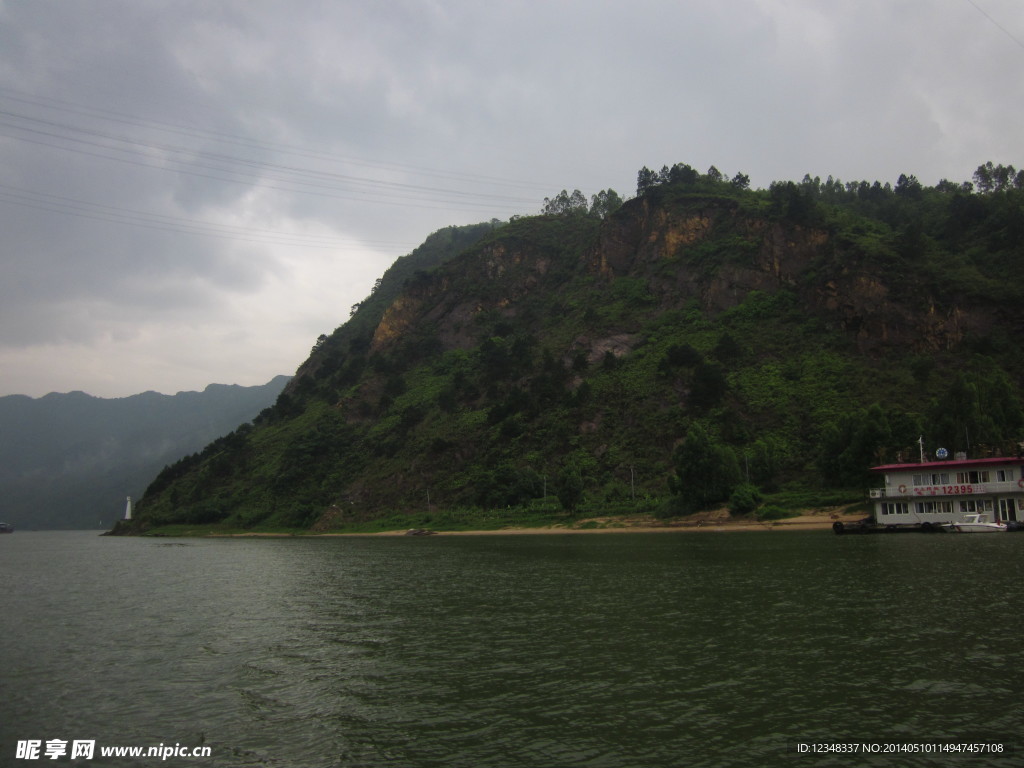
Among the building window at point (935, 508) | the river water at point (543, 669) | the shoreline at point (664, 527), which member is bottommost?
the shoreline at point (664, 527)

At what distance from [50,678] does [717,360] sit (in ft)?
320

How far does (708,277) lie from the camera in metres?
122

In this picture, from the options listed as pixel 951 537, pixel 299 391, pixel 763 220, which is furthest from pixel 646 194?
pixel 951 537

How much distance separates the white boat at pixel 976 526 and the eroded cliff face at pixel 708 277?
4417cm

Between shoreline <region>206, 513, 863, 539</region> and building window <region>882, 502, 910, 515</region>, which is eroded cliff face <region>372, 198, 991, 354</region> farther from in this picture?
building window <region>882, 502, 910, 515</region>

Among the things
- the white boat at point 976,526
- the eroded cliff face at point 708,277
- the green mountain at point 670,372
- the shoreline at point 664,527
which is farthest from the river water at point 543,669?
the eroded cliff face at point 708,277

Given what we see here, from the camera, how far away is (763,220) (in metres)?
122

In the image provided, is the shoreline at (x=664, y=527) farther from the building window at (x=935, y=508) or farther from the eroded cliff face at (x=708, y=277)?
the eroded cliff face at (x=708, y=277)

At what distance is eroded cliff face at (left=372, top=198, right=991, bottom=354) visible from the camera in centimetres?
9581

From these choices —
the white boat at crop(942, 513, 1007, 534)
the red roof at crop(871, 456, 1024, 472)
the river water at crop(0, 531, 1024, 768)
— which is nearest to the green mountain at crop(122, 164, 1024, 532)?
the red roof at crop(871, 456, 1024, 472)

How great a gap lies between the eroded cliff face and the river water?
7147 cm

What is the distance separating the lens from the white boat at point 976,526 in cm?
5344

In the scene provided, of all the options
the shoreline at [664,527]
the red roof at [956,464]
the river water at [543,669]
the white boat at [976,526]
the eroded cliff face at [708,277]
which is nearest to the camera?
the river water at [543,669]

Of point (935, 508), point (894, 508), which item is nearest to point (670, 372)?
point (894, 508)
